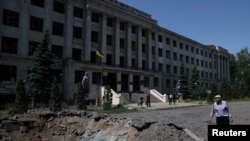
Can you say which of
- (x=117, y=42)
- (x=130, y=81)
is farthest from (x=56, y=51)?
(x=130, y=81)

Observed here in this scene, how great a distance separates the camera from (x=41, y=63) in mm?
33719

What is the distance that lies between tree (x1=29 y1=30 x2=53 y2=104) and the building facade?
330 cm

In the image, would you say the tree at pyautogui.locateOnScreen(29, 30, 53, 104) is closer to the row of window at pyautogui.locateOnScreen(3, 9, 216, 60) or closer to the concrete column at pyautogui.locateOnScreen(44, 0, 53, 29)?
the row of window at pyautogui.locateOnScreen(3, 9, 216, 60)

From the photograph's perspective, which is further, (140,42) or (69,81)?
(140,42)

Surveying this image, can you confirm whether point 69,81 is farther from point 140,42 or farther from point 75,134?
point 75,134

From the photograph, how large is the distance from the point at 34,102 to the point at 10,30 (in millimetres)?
9161

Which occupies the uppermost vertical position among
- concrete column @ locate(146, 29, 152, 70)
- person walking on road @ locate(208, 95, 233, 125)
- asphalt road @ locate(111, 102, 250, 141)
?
concrete column @ locate(146, 29, 152, 70)

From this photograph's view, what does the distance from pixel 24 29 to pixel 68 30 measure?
21.0 ft

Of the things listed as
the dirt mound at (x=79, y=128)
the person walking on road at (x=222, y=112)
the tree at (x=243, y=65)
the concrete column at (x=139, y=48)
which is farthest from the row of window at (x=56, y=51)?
the tree at (x=243, y=65)

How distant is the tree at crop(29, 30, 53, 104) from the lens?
1296 inches

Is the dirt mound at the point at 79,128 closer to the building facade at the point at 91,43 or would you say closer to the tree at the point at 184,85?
the building facade at the point at 91,43

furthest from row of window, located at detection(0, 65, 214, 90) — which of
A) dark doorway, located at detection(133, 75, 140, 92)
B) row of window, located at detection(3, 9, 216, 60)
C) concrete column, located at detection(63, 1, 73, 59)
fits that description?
row of window, located at detection(3, 9, 216, 60)

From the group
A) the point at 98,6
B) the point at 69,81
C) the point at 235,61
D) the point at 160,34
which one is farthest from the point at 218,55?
the point at 69,81

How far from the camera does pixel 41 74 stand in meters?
33.3
